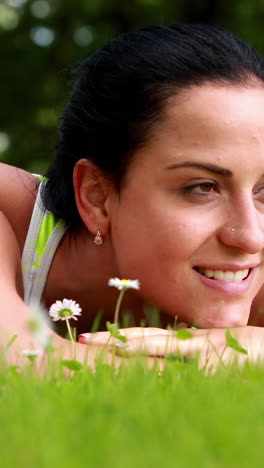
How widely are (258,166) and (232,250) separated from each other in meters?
0.37

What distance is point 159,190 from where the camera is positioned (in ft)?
12.6

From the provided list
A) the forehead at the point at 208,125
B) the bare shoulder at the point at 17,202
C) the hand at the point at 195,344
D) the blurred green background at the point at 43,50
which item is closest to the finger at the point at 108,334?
the hand at the point at 195,344

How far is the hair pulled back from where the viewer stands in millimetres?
3988

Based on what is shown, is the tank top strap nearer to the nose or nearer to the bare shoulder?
the bare shoulder

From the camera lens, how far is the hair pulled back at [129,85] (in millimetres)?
3988

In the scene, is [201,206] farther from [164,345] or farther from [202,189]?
[164,345]

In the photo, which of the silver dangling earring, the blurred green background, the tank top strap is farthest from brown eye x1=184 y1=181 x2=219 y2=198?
the blurred green background

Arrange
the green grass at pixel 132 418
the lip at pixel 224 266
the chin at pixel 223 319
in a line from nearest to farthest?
the green grass at pixel 132 418 → the lip at pixel 224 266 → the chin at pixel 223 319

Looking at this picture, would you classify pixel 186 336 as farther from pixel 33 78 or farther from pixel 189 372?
pixel 33 78

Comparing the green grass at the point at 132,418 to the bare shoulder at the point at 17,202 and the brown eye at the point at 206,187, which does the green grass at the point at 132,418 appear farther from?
the bare shoulder at the point at 17,202

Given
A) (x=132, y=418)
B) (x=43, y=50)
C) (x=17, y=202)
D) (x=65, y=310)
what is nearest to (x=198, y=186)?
(x=65, y=310)

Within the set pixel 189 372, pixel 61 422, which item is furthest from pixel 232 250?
pixel 61 422

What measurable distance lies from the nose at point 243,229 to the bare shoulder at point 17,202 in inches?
47.9

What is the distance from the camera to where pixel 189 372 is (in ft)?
8.69
